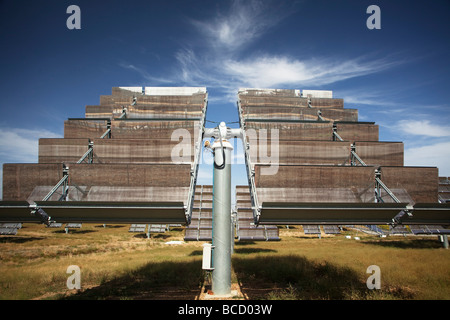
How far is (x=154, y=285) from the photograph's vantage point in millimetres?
16219

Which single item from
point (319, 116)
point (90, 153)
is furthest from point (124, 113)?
point (319, 116)

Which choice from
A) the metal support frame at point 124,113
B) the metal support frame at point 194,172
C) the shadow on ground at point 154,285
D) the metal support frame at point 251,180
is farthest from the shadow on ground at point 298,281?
the metal support frame at point 124,113

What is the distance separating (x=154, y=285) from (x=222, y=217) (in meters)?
7.19

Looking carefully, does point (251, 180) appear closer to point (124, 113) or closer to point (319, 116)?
point (319, 116)

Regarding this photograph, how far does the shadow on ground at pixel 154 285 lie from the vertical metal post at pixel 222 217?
2.05 meters

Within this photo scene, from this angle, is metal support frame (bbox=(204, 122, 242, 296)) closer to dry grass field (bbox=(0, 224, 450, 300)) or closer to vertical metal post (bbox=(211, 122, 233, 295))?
vertical metal post (bbox=(211, 122, 233, 295))

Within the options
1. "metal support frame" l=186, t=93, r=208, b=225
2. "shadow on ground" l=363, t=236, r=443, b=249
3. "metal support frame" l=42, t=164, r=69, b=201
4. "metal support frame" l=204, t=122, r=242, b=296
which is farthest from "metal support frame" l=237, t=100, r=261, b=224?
"shadow on ground" l=363, t=236, r=443, b=249

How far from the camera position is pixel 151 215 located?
11.4 meters

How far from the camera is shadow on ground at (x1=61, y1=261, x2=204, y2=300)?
13.8m

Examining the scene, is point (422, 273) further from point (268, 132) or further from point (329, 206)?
point (268, 132)
